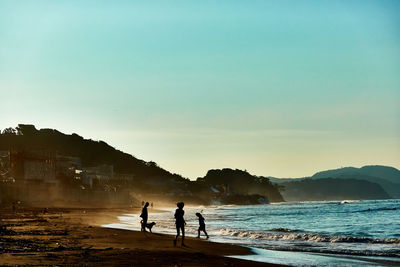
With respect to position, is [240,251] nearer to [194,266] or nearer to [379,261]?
[379,261]

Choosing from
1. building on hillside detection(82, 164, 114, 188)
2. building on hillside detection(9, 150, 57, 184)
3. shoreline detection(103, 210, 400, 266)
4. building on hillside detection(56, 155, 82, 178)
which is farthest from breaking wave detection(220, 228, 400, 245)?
building on hillside detection(82, 164, 114, 188)

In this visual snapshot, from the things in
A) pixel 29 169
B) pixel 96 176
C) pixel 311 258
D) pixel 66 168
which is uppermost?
pixel 66 168

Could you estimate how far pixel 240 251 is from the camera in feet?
75.6

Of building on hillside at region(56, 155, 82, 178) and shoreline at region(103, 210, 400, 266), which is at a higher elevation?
building on hillside at region(56, 155, 82, 178)

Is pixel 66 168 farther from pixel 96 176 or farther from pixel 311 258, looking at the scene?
pixel 311 258

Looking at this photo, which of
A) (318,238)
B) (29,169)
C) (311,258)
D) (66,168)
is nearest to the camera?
(311,258)

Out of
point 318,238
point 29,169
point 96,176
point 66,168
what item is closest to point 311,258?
point 318,238

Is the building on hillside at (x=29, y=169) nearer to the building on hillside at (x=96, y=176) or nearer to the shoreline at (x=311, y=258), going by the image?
the building on hillside at (x=96, y=176)

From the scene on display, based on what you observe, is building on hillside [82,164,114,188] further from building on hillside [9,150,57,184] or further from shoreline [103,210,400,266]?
shoreline [103,210,400,266]

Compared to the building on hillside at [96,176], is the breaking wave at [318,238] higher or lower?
lower

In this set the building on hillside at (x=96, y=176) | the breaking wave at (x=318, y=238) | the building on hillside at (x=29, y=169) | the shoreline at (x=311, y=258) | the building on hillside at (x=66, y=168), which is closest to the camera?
the shoreline at (x=311, y=258)

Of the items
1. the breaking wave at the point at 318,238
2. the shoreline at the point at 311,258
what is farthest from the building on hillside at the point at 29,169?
the shoreline at the point at 311,258

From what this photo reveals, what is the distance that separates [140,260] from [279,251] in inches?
375

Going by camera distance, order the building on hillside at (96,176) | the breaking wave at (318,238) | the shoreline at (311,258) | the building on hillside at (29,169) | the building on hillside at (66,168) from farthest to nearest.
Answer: the building on hillside at (96,176)
the building on hillside at (66,168)
the building on hillside at (29,169)
the breaking wave at (318,238)
the shoreline at (311,258)
